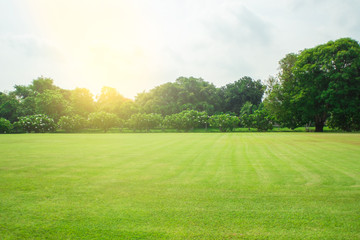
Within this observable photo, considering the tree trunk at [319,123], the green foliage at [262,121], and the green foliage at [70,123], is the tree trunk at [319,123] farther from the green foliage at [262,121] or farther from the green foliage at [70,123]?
the green foliage at [70,123]

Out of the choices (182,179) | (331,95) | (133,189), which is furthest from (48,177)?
(331,95)

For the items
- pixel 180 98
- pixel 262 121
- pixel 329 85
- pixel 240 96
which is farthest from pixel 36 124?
pixel 240 96

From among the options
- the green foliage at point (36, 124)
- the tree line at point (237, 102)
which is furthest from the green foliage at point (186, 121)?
the green foliage at point (36, 124)

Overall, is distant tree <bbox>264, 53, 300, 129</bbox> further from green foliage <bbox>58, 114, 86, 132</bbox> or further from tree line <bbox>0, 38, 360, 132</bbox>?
green foliage <bbox>58, 114, 86, 132</bbox>

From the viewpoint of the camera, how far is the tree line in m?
26.1

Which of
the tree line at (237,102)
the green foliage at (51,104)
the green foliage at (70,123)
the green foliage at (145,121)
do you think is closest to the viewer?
the tree line at (237,102)

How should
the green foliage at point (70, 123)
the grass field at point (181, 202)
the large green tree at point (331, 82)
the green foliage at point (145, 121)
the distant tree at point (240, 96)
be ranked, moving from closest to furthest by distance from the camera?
1. the grass field at point (181, 202)
2. the large green tree at point (331, 82)
3. the green foliage at point (145, 121)
4. the green foliage at point (70, 123)
5. the distant tree at point (240, 96)

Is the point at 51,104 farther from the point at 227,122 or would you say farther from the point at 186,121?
the point at 227,122

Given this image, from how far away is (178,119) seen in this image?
3609 centimetres

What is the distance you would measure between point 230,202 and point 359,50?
29.5 m

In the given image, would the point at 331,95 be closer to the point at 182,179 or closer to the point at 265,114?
the point at 265,114

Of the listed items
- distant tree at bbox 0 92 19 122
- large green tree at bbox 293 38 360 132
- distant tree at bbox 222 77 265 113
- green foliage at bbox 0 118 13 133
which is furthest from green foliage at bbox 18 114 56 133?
distant tree at bbox 222 77 265 113

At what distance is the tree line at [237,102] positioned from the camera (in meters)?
26.1

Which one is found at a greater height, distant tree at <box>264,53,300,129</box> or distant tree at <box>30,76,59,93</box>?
distant tree at <box>30,76,59,93</box>
